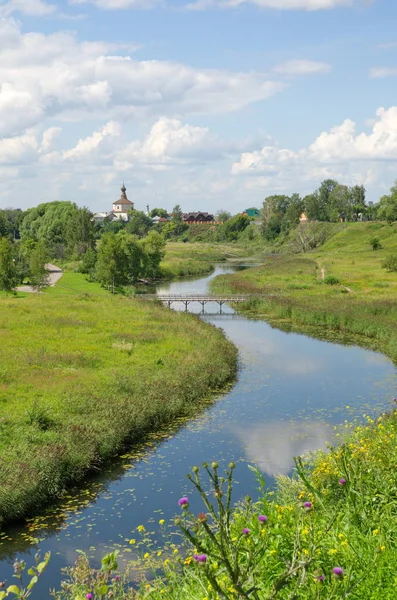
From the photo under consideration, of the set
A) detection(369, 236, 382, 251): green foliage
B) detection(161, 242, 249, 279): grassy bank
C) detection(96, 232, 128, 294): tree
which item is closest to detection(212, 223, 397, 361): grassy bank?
detection(369, 236, 382, 251): green foliage

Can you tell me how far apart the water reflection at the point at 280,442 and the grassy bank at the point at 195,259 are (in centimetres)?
8919

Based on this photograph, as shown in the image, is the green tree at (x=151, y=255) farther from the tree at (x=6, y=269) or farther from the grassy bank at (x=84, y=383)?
the grassy bank at (x=84, y=383)

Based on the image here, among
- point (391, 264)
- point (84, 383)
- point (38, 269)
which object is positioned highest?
point (38, 269)

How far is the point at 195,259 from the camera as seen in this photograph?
487ft

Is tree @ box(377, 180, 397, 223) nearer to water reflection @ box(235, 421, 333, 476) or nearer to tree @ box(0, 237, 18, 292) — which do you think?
tree @ box(0, 237, 18, 292)

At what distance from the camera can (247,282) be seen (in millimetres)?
89812

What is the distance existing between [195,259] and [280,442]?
122 metres

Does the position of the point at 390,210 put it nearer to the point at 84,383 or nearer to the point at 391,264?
the point at 391,264

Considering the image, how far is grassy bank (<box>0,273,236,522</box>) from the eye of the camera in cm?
2255

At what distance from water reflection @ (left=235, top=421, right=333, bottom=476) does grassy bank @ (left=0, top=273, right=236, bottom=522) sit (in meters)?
4.65

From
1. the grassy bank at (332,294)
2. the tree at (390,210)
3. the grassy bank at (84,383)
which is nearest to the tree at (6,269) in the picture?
the grassy bank at (84,383)

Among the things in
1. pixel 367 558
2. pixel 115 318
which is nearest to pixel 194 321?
pixel 115 318

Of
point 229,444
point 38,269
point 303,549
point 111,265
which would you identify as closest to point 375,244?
point 111,265

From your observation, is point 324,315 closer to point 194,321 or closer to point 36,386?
point 194,321
